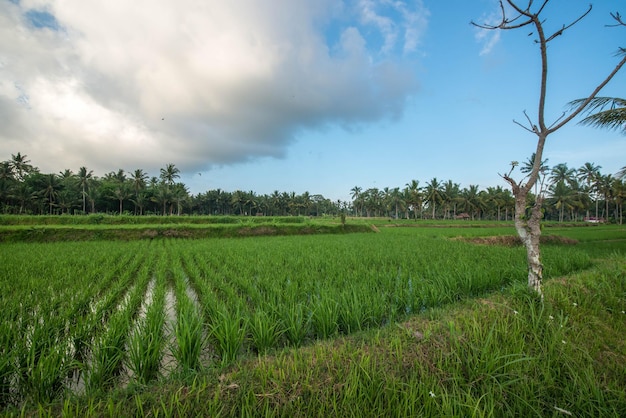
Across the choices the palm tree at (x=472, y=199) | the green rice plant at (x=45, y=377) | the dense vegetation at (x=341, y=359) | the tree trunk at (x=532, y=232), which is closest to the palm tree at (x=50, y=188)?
the dense vegetation at (x=341, y=359)

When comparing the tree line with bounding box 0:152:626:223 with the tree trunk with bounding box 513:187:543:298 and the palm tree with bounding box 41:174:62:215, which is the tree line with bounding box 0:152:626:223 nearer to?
the palm tree with bounding box 41:174:62:215

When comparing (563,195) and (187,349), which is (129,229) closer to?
(187,349)

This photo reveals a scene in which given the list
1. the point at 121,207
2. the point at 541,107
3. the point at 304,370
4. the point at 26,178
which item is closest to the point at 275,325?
the point at 304,370

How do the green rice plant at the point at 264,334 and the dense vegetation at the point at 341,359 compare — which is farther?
the green rice plant at the point at 264,334

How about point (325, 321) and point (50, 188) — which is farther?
point (50, 188)

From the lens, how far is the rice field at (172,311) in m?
2.56

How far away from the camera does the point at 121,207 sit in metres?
43.8

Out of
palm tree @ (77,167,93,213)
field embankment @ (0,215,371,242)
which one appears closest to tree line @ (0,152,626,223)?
palm tree @ (77,167,93,213)

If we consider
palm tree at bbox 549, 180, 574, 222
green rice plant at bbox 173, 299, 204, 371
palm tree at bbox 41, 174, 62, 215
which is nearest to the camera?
green rice plant at bbox 173, 299, 204, 371

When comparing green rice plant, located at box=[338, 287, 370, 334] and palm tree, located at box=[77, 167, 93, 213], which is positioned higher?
palm tree, located at box=[77, 167, 93, 213]

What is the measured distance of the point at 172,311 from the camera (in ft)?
15.5

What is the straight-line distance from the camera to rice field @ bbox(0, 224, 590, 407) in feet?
8.40

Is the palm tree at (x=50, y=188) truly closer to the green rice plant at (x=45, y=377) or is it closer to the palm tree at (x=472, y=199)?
the green rice plant at (x=45, y=377)

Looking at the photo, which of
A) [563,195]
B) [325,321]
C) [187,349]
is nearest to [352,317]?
[325,321]
